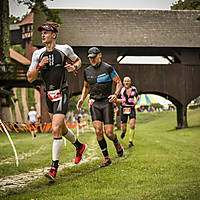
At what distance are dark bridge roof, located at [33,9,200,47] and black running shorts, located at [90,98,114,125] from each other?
847 inches

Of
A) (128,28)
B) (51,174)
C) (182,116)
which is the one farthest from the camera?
(128,28)

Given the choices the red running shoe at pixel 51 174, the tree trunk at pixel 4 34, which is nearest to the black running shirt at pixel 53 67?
the tree trunk at pixel 4 34

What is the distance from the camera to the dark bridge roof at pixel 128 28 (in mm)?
29003

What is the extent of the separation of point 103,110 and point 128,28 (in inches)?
957

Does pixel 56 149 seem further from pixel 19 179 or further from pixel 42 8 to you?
pixel 42 8

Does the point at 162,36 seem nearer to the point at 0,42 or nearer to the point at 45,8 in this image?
the point at 0,42

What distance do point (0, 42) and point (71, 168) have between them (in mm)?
3179

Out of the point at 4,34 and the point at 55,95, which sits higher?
the point at 4,34

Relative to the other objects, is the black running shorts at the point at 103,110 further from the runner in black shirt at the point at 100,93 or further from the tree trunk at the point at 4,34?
the tree trunk at the point at 4,34

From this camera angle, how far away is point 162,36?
2991cm

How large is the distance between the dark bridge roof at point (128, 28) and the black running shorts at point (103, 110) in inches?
847

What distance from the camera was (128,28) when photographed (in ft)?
100

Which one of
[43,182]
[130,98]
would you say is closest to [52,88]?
[43,182]

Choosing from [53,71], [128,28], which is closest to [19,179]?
[53,71]
